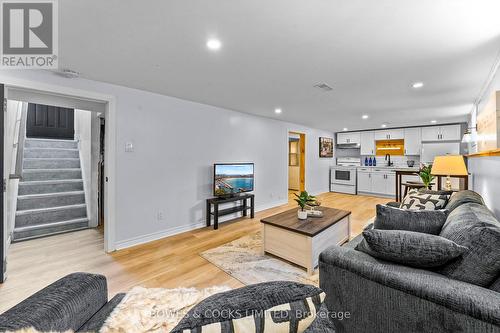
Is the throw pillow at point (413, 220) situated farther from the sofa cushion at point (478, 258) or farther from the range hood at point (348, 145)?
the range hood at point (348, 145)

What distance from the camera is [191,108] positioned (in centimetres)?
384

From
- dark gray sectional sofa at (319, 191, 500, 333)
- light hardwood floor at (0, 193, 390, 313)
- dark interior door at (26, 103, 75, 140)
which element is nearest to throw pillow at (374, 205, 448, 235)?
dark gray sectional sofa at (319, 191, 500, 333)

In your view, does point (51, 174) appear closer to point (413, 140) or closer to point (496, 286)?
point (496, 286)

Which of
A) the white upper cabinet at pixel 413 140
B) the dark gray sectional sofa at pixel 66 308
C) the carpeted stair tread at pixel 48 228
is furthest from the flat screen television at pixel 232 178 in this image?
the white upper cabinet at pixel 413 140

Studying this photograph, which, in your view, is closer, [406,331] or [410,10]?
[406,331]

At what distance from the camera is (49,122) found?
5.70m

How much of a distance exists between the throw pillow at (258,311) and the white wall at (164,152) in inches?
117

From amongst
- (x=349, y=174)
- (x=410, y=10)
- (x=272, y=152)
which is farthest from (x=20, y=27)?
(x=349, y=174)

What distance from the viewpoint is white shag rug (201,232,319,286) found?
2.30 meters

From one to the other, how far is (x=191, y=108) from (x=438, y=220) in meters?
3.56

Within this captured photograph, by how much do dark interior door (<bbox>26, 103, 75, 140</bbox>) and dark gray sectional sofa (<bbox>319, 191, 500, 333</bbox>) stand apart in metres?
7.21

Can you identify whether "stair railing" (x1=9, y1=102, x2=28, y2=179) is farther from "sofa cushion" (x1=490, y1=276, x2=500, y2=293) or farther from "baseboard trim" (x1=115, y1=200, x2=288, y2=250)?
"sofa cushion" (x1=490, y1=276, x2=500, y2=293)

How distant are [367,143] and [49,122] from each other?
9.35 metres

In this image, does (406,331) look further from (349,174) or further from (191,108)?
(349,174)
